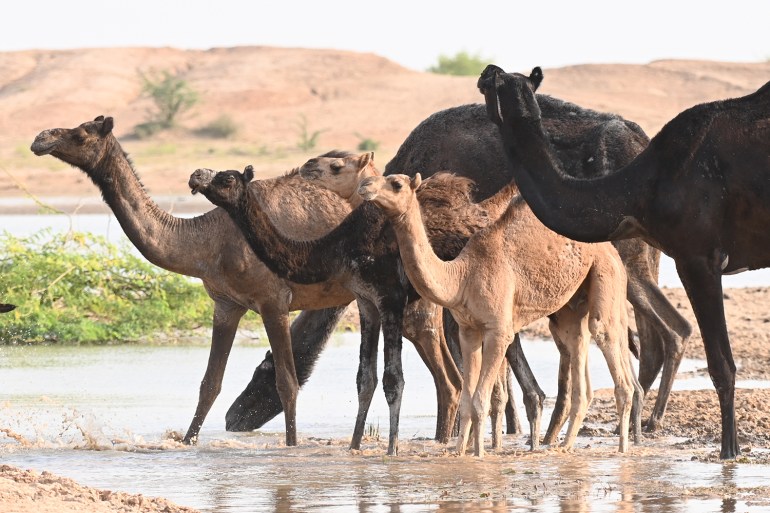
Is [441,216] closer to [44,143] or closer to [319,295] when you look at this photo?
[319,295]

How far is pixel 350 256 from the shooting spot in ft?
33.0

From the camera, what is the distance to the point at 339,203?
11.2 metres

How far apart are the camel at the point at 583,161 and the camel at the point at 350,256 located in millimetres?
1049

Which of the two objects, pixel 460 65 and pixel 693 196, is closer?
pixel 693 196

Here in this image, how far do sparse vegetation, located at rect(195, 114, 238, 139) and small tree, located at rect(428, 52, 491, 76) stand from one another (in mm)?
25402

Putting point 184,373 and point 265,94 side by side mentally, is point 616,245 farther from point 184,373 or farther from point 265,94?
point 265,94

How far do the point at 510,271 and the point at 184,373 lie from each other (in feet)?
16.8

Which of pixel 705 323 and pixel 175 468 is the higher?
pixel 705 323

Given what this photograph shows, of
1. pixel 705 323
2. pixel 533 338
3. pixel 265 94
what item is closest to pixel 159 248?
pixel 705 323

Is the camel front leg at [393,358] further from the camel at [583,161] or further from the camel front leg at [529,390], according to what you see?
the camel at [583,161]

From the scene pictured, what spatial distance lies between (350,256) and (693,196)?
2.42 m

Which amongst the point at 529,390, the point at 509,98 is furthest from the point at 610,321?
the point at 509,98

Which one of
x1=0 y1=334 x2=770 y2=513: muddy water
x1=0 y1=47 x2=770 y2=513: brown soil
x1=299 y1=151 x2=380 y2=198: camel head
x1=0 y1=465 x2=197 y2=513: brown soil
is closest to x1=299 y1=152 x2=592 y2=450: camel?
x1=299 y1=151 x2=380 y2=198: camel head

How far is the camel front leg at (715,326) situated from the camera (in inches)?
349
